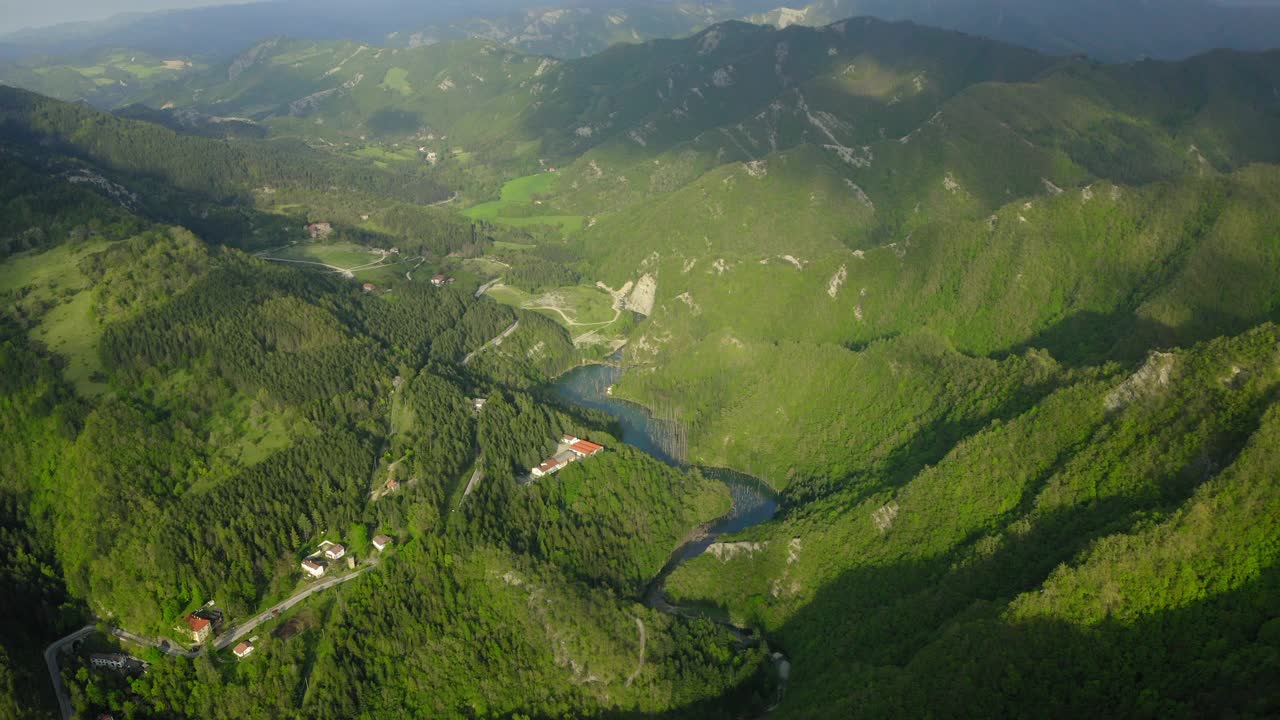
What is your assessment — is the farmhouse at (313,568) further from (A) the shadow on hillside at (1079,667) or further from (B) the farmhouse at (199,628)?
(A) the shadow on hillside at (1079,667)

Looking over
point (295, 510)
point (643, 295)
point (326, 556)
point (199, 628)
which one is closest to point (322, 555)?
point (326, 556)

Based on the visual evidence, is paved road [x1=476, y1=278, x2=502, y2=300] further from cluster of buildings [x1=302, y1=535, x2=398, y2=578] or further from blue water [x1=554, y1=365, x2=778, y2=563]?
cluster of buildings [x1=302, y1=535, x2=398, y2=578]

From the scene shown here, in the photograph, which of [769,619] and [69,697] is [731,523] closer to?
[769,619]

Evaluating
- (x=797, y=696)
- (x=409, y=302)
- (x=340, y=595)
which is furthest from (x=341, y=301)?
(x=797, y=696)

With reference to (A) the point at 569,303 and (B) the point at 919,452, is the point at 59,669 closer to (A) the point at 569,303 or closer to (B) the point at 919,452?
(B) the point at 919,452

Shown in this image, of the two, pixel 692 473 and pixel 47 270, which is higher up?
pixel 47 270
